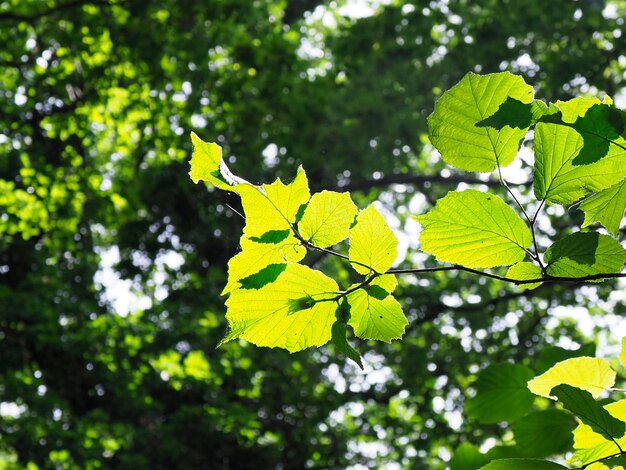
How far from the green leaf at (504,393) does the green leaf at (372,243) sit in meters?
0.40

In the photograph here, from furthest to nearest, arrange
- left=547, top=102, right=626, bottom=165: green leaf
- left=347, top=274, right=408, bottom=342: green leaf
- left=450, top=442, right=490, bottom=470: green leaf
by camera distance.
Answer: left=450, top=442, right=490, bottom=470: green leaf
left=347, top=274, right=408, bottom=342: green leaf
left=547, top=102, right=626, bottom=165: green leaf

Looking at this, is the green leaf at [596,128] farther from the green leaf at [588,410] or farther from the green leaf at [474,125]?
the green leaf at [588,410]

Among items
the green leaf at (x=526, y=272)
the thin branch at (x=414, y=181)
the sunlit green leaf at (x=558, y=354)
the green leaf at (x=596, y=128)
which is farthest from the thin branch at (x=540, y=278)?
the thin branch at (x=414, y=181)

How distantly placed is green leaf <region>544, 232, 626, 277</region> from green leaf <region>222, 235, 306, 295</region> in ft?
0.86

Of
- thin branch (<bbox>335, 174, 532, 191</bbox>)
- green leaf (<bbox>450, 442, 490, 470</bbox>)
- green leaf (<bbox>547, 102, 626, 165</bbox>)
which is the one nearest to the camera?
green leaf (<bbox>547, 102, 626, 165</bbox>)

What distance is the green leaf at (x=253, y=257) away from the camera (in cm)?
64

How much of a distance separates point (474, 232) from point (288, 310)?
20cm

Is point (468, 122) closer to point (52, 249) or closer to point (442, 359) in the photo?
point (442, 359)

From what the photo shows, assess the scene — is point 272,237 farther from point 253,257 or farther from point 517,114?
point 517,114

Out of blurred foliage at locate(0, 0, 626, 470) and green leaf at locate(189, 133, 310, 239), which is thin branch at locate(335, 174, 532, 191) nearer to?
blurred foliage at locate(0, 0, 626, 470)

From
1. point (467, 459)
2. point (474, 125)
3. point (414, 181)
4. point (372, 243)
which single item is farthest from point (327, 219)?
point (414, 181)

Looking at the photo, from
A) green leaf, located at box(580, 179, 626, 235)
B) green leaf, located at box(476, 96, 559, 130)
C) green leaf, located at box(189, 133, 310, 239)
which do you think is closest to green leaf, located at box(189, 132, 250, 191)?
green leaf, located at box(189, 133, 310, 239)

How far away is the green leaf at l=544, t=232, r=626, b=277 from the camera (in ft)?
2.04

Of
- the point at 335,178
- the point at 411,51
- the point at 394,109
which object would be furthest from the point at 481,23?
the point at 335,178
